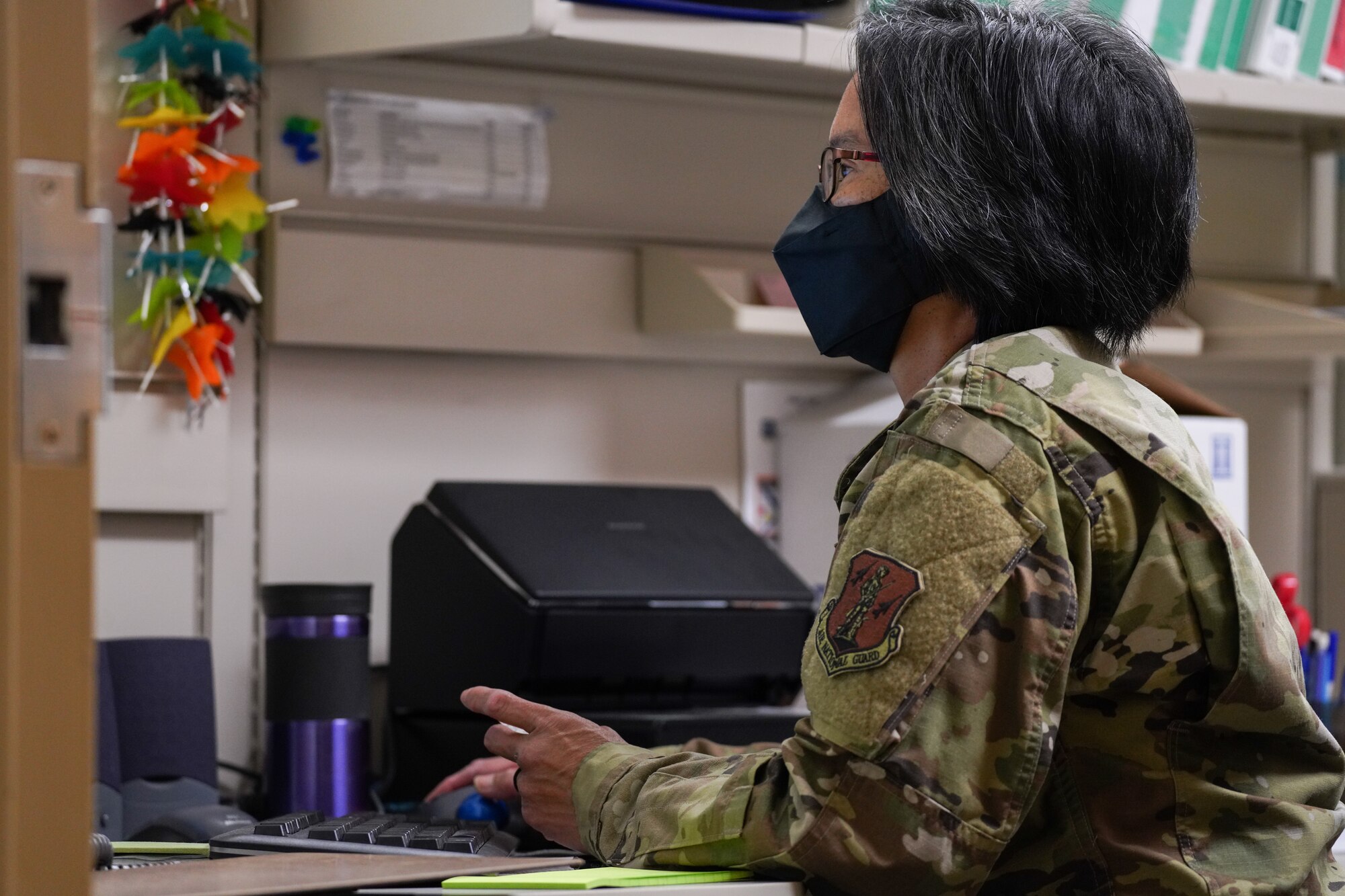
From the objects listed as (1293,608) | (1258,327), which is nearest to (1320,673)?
(1293,608)

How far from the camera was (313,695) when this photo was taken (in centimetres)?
154

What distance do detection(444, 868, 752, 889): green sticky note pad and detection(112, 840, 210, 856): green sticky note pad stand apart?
324 mm

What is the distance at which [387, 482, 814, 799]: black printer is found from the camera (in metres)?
1.48

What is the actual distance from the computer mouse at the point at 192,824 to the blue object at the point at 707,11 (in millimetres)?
809

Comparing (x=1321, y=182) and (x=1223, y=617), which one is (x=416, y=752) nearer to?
(x=1223, y=617)

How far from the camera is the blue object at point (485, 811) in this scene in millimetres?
1312

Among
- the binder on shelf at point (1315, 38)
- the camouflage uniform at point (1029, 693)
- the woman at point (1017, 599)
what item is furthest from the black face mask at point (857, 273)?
the binder on shelf at point (1315, 38)

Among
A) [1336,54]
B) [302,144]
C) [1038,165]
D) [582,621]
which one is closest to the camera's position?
[1038,165]

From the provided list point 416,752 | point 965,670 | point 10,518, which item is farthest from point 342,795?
point 10,518

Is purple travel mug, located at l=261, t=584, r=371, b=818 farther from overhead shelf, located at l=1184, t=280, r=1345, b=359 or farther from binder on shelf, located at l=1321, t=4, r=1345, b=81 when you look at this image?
binder on shelf, located at l=1321, t=4, r=1345, b=81

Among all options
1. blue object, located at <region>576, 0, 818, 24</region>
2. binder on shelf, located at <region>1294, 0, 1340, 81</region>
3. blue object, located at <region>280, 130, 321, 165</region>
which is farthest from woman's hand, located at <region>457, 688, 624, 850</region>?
binder on shelf, located at <region>1294, 0, 1340, 81</region>

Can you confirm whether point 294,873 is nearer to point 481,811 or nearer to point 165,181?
point 481,811

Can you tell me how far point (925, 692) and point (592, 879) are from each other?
0.19m

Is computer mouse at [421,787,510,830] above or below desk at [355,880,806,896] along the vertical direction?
below
